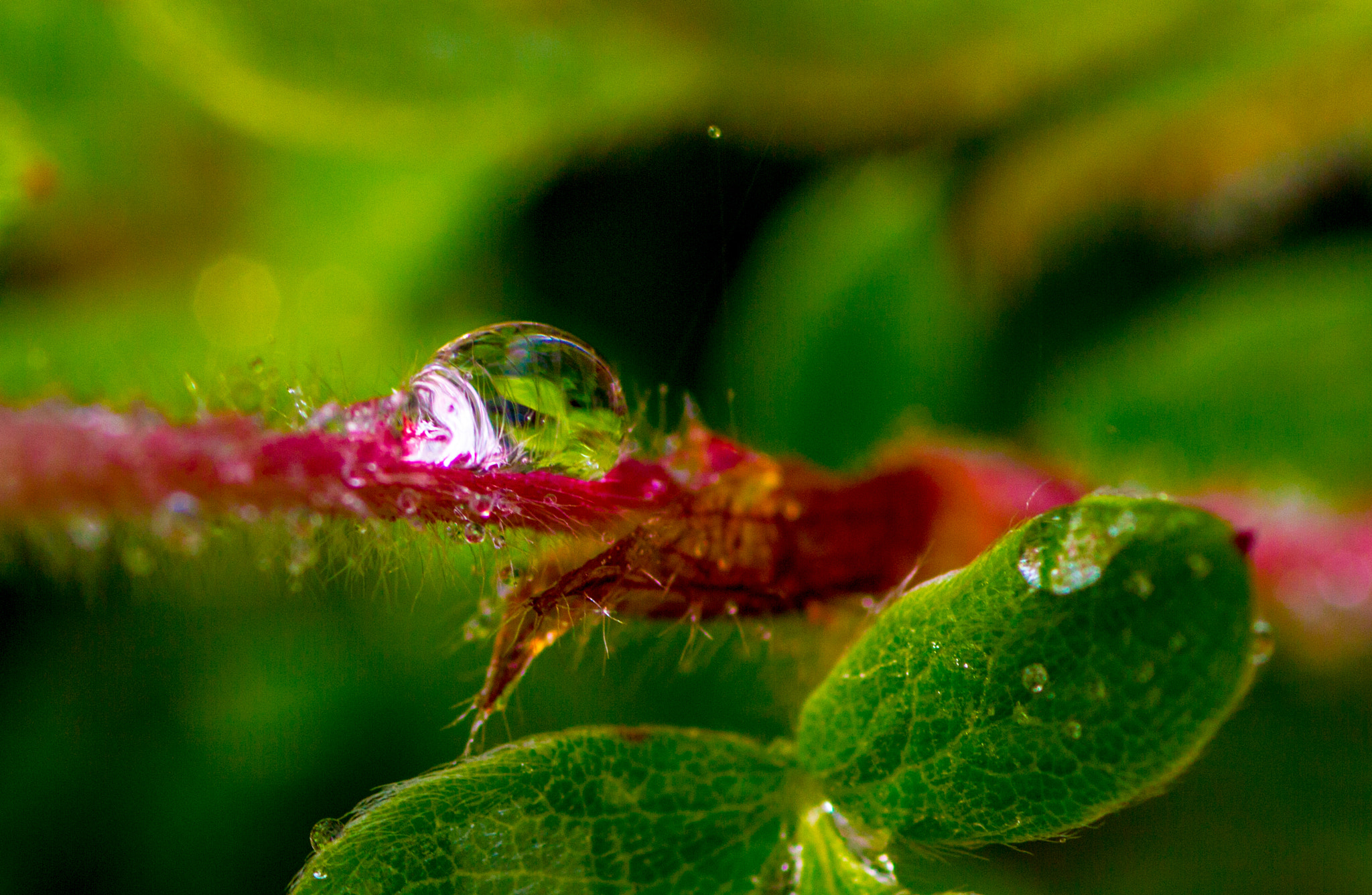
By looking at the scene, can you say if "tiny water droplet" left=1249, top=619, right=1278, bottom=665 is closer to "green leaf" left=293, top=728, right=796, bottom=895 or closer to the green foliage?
the green foliage

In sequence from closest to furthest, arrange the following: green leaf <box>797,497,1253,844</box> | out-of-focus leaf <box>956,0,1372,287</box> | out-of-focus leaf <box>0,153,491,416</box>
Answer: green leaf <box>797,497,1253,844</box> → out-of-focus leaf <box>956,0,1372,287</box> → out-of-focus leaf <box>0,153,491,416</box>

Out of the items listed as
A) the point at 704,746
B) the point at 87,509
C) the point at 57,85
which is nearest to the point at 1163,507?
the point at 704,746

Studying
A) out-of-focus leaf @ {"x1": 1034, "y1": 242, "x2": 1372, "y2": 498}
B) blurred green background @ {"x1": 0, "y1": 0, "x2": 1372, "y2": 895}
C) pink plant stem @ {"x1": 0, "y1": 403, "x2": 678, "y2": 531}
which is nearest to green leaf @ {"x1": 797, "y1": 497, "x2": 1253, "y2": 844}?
pink plant stem @ {"x1": 0, "y1": 403, "x2": 678, "y2": 531}

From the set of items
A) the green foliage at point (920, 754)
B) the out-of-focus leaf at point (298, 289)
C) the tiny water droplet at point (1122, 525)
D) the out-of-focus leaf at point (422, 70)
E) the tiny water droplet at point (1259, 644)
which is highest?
the out-of-focus leaf at point (422, 70)

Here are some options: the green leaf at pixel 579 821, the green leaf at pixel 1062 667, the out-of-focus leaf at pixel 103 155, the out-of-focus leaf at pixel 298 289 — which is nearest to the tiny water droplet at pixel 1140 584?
the green leaf at pixel 1062 667

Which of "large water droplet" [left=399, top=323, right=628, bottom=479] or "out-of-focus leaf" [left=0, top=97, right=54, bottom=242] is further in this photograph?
"out-of-focus leaf" [left=0, top=97, right=54, bottom=242]

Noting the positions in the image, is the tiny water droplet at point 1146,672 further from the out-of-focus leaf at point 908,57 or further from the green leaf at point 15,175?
the out-of-focus leaf at point 908,57
